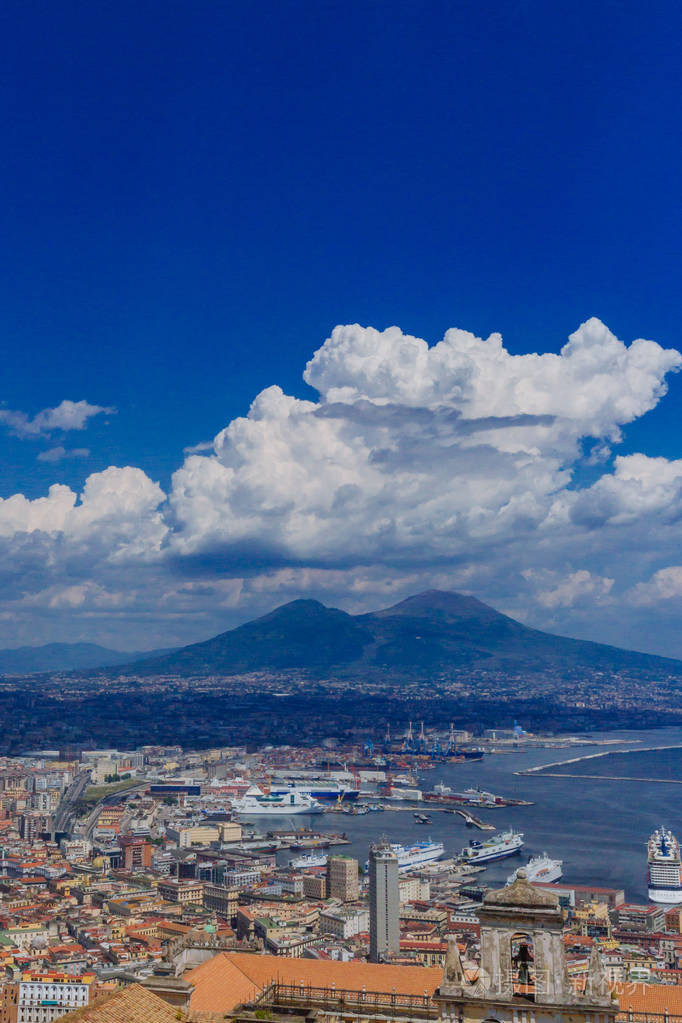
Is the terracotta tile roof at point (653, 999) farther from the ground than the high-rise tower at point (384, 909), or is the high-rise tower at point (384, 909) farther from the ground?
the terracotta tile roof at point (653, 999)

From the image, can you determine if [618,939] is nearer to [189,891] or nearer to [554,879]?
[554,879]

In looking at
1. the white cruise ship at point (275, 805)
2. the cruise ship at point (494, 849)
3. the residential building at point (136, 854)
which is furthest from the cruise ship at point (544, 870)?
the white cruise ship at point (275, 805)

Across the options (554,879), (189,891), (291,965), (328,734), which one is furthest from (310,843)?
(328,734)

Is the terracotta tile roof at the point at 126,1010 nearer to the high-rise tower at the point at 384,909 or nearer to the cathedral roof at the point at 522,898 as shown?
the cathedral roof at the point at 522,898

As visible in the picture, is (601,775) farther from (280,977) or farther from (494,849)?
(280,977)

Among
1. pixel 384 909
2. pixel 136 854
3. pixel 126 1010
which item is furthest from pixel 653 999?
pixel 136 854

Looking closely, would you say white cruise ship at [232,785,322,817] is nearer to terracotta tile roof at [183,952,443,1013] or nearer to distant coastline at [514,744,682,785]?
distant coastline at [514,744,682,785]

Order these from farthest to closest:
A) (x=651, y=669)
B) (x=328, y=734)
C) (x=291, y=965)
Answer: (x=651, y=669)
(x=328, y=734)
(x=291, y=965)
